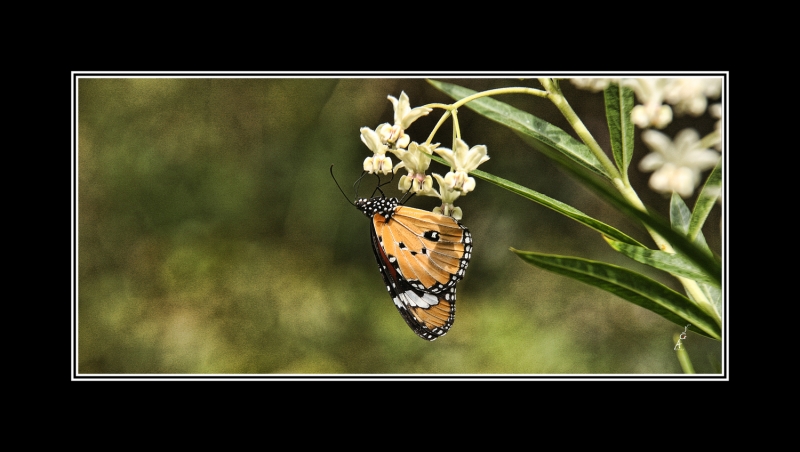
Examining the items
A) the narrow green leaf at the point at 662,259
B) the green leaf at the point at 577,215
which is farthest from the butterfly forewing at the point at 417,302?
the narrow green leaf at the point at 662,259

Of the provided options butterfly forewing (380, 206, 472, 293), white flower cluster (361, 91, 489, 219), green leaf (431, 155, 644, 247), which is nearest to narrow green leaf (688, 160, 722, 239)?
green leaf (431, 155, 644, 247)

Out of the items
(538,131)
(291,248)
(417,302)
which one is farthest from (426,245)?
(291,248)

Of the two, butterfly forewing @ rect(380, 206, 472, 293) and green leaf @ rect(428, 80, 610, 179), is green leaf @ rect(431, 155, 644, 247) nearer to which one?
green leaf @ rect(428, 80, 610, 179)

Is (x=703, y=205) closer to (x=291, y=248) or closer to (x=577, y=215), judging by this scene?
(x=577, y=215)

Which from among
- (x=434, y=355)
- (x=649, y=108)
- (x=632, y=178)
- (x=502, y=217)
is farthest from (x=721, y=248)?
(x=434, y=355)

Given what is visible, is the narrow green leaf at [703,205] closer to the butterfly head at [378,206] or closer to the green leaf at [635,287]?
the green leaf at [635,287]

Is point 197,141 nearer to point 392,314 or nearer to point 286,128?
point 286,128
